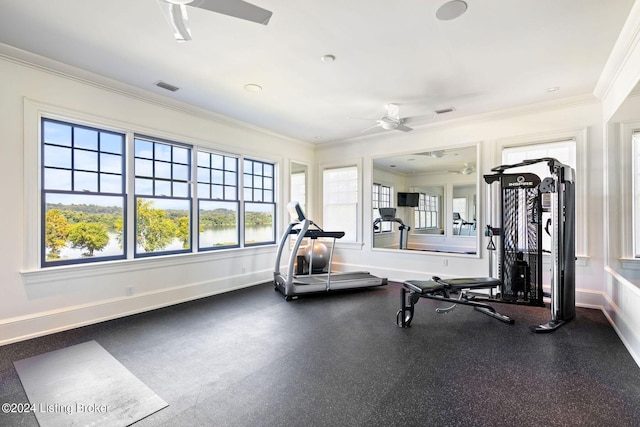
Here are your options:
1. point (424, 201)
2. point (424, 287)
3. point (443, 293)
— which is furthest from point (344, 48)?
point (424, 201)

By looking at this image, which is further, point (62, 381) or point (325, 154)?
point (325, 154)

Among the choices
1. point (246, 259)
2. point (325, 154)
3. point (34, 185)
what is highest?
point (325, 154)

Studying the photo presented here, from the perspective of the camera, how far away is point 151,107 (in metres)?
4.39

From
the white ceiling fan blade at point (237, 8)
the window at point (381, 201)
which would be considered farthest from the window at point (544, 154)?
the white ceiling fan blade at point (237, 8)

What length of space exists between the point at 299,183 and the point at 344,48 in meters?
4.32

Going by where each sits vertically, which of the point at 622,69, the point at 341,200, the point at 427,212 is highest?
the point at 622,69

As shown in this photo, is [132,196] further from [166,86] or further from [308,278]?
[308,278]

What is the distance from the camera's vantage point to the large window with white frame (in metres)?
3.61

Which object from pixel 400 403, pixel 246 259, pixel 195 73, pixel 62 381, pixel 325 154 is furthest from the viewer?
pixel 325 154

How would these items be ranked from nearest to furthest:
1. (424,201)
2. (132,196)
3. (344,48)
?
1. (344,48)
2. (132,196)
3. (424,201)

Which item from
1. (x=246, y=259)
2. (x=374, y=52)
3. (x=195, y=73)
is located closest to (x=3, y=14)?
(x=195, y=73)

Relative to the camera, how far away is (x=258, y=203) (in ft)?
19.8

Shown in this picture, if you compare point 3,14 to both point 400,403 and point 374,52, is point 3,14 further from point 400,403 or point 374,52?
point 400,403

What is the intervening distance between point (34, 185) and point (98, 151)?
81 centimetres
